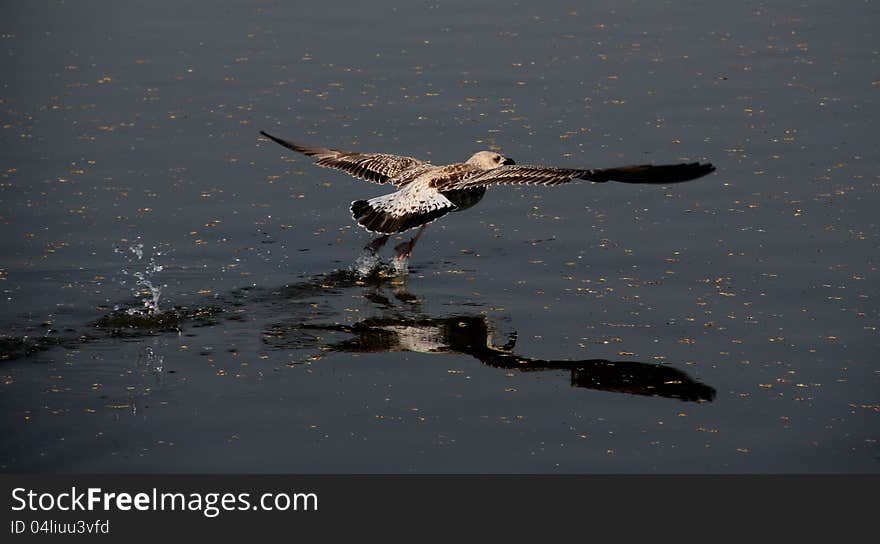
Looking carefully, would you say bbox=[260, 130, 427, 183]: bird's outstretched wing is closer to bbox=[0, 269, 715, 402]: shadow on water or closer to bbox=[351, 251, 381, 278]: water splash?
bbox=[351, 251, 381, 278]: water splash

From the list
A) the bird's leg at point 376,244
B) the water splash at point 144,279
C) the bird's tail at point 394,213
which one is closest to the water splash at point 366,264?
the bird's leg at point 376,244

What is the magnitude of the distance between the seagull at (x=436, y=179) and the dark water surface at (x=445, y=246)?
0.37 meters

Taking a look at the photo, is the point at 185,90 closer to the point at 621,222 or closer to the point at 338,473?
the point at 621,222

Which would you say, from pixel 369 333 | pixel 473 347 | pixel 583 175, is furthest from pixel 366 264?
pixel 473 347

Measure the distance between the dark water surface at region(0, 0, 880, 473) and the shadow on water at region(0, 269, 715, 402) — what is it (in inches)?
1.1

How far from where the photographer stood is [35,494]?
292 inches

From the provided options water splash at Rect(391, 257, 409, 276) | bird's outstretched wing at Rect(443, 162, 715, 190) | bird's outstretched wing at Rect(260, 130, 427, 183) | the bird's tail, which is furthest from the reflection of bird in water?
bird's outstretched wing at Rect(260, 130, 427, 183)

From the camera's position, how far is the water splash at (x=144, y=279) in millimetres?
10336

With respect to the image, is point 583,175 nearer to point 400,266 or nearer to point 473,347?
point 400,266

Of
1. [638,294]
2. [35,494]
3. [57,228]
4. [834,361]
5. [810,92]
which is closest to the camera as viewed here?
[35,494]

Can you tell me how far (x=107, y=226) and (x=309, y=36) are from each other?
6.24 m

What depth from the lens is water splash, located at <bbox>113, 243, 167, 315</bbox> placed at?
10.3 metres

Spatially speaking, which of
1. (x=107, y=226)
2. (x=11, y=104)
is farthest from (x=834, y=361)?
(x=11, y=104)

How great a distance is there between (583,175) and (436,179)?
4.47 feet
